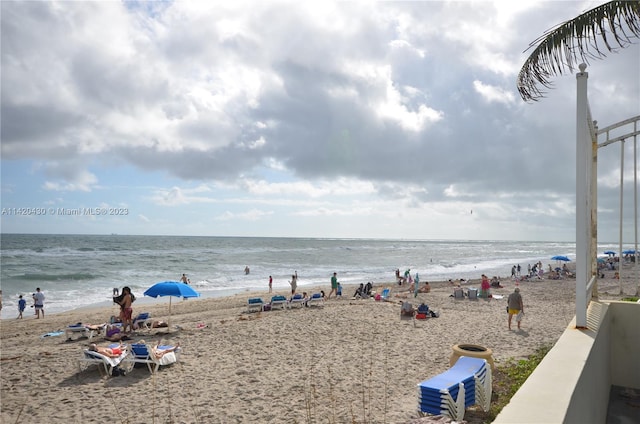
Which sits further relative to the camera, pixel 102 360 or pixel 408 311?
pixel 408 311

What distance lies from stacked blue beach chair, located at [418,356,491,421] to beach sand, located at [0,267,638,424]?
0.36 meters

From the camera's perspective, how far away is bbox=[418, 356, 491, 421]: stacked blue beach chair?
17.4 ft

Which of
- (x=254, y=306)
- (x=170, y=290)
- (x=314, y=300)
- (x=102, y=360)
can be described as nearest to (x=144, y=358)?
(x=102, y=360)

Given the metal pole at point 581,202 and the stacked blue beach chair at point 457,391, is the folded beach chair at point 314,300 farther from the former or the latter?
the metal pole at point 581,202

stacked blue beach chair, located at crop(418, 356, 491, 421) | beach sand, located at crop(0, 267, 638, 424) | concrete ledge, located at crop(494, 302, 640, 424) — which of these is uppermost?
concrete ledge, located at crop(494, 302, 640, 424)

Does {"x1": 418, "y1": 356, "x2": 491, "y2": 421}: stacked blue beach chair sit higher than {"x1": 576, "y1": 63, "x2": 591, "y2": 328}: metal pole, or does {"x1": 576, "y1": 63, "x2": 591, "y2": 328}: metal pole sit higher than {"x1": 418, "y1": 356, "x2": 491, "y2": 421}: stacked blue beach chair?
{"x1": 576, "y1": 63, "x2": 591, "y2": 328}: metal pole

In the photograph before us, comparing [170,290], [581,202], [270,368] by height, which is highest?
[581,202]

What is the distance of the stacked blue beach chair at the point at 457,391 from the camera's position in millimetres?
5293

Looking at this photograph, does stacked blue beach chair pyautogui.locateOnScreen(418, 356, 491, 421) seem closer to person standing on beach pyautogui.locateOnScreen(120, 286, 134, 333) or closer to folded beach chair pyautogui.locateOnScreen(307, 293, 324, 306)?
person standing on beach pyautogui.locateOnScreen(120, 286, 134, 333)

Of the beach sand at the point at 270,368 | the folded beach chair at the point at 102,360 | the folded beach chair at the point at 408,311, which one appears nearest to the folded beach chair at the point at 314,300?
the beach sand at the point at 270,368

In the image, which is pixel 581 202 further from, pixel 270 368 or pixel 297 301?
pixel 297 301

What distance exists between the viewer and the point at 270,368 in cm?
896

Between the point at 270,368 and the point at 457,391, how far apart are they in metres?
4.65

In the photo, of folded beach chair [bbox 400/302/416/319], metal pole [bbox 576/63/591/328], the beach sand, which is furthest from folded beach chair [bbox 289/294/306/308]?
metal pole [bbox 576/63/591/328]
